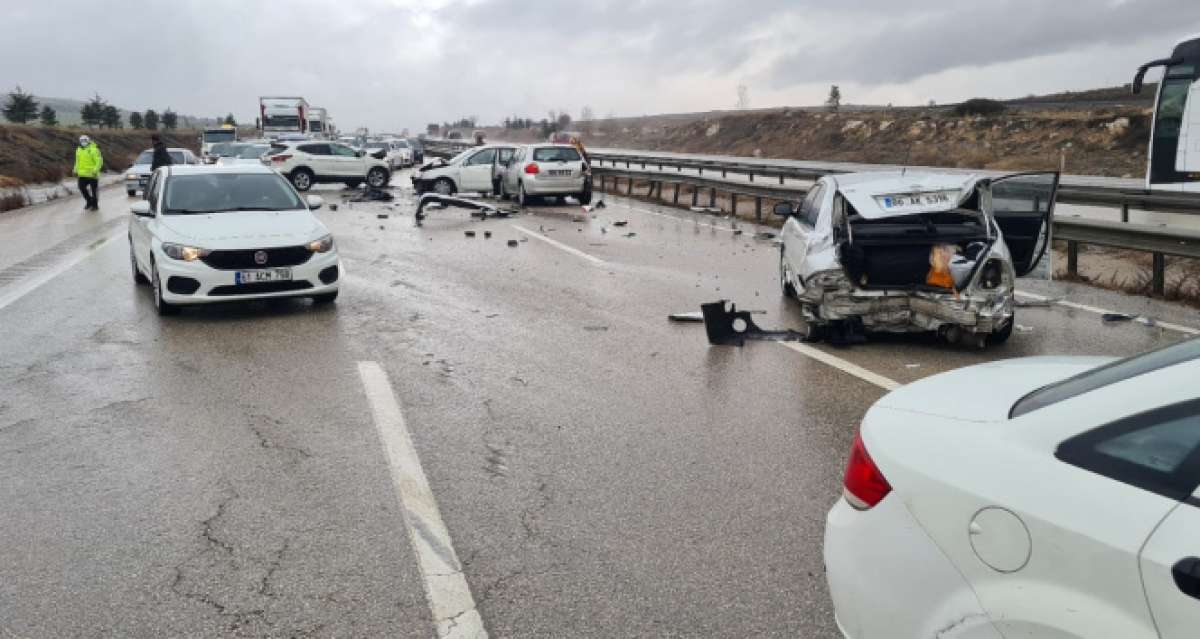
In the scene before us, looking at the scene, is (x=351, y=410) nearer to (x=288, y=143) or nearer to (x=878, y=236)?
(x=878, y=236)

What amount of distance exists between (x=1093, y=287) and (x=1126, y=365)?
1058cm

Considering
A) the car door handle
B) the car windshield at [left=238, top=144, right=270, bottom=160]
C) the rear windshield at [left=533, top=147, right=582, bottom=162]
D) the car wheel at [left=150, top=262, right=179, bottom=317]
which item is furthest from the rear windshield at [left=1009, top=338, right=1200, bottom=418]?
the car windshield at [left=238, top=144, right=270, bottom=160]

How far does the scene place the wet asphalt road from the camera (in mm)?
3881

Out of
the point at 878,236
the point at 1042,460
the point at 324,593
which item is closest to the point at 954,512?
the point at 1042,460

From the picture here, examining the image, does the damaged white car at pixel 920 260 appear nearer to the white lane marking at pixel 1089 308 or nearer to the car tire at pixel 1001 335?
the car tire at pixel 1001 335

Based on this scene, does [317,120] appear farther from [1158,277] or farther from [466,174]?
[1158,277]

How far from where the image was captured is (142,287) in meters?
12.2

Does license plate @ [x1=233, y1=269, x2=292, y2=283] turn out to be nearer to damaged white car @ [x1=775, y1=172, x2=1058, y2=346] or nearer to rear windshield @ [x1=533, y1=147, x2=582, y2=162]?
damaged white car @ [x1=775, y1=172, x2=1058, y2=346]

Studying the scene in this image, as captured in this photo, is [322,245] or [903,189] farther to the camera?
[322,245]

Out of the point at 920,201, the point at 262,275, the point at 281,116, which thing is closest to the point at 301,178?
the point at 281,116

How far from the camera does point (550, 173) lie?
86.1 ft

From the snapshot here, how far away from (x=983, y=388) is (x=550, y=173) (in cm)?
2366

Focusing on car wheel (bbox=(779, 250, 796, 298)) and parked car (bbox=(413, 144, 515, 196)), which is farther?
parked car (bbox=(413, 144, 515, 196))

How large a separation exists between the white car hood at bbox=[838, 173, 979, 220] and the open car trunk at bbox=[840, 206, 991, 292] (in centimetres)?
18
